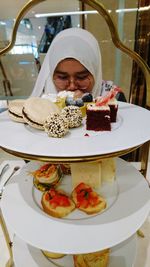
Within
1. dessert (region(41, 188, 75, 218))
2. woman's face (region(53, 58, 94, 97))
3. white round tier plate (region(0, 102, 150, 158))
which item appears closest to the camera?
white round tier plate (region(0, 102, 150, 158))

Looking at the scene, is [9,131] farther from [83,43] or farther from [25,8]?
[83,43]

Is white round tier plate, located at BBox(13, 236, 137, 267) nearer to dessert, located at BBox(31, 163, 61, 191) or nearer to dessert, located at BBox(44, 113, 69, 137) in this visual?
dessert, located at BBox(31, 163, 61, 191)

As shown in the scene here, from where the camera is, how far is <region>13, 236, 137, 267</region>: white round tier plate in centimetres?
56

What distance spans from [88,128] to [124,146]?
0.34 ft

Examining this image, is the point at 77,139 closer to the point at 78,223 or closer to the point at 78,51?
the point at 78,223

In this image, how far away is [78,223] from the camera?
1.46 ft

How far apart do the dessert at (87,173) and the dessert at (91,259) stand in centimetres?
18

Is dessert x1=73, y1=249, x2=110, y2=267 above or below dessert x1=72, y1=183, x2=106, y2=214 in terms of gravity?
below

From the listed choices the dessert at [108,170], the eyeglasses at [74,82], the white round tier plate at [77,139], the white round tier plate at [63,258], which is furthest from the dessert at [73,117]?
the white round tier plate at [63,258]

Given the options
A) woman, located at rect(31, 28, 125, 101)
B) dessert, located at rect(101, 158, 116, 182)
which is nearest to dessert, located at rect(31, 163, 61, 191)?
dessert, located at rect(101, 158, 116, 182)

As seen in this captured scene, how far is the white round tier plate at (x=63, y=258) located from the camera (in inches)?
→ 22.1

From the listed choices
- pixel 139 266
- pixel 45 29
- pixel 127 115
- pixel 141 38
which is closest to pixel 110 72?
pixel 141 38

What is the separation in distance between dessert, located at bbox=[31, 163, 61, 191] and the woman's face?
26cm

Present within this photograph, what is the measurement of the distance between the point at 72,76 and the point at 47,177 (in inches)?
13.1
